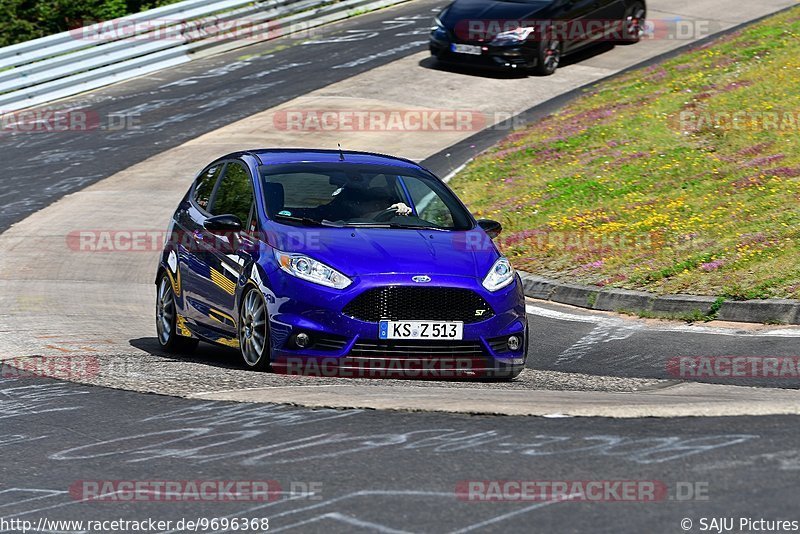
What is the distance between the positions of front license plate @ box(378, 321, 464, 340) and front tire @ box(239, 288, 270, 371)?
88cm

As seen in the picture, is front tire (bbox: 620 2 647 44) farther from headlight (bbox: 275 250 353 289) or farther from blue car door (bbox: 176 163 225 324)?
headlight (bbox: 275 250 353 289)

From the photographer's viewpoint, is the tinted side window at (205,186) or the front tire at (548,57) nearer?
the tinted side window at (205,186)

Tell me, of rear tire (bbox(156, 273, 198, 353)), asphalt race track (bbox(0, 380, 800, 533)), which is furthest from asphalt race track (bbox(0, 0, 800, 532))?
rear tire (bbox(156, 273, 198, 353))

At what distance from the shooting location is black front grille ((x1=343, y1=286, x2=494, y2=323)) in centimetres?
915

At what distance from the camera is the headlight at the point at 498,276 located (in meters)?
9.50

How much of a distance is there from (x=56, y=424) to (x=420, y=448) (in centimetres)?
239

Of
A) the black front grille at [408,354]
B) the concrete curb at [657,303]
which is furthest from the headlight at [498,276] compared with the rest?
the concrete curb at [657,303]

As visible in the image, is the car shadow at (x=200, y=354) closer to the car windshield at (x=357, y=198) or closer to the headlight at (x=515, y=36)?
the car windshield at (x=357, y=198)

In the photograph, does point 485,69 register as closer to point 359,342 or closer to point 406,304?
point 406,304

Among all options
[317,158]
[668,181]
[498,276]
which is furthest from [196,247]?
[668,181]

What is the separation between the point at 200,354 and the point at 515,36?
14983mm

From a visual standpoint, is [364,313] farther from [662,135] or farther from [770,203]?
[662,135]

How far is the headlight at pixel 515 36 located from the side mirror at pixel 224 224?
15.6m

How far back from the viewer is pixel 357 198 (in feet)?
34.1
